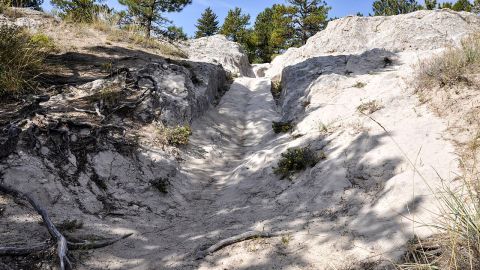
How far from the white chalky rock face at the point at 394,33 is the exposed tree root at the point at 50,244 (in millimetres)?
13951

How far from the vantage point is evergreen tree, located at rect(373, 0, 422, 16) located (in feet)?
102

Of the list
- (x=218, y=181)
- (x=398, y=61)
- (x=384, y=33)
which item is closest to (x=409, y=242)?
(x=218, y=181)

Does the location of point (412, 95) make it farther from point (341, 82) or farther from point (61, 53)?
point (61, 53)

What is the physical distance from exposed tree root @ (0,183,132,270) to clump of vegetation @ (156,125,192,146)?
10.9ft

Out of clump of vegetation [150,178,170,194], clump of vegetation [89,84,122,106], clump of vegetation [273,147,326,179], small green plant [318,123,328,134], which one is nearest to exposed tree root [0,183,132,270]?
clump of vegetation [150,178,170,194]

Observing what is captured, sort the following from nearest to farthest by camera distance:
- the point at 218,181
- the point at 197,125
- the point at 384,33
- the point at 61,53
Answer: the point at 218,181, the point at 197,125, the point at 61,53, the point at 384,33

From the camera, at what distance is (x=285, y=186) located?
625cm

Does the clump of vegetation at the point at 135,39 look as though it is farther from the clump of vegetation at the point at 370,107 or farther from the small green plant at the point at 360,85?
the clump of vegetation at the point at 370,107

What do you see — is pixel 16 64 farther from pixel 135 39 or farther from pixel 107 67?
pixel 135 39

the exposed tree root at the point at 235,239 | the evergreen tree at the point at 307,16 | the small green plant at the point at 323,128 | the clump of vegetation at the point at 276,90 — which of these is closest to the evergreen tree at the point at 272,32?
the evergreen tree at the point at 307,16

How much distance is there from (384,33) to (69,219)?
56.5 feet

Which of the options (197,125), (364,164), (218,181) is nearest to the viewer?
(364,164)

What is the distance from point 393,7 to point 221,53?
68.6 ft

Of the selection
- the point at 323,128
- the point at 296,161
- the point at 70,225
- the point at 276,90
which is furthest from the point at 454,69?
the point at 276,90
